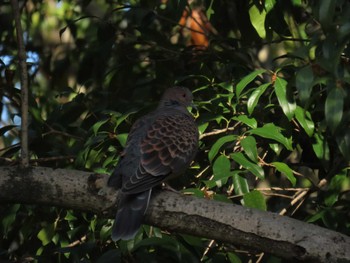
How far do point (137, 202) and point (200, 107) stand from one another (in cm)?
117

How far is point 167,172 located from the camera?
3.82 meters

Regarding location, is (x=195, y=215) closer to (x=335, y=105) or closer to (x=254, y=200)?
(x=254, y=200)

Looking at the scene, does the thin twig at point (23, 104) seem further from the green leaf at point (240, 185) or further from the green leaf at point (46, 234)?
the green leaf at point (240, 185)

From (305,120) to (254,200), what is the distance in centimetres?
55

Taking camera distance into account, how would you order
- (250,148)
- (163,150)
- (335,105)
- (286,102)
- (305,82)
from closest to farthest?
1. (335,105)
2. (305,82)
3. (250,148)
4. (286,102)
5. (163,150)

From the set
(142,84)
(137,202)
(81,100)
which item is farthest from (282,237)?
(142,84)

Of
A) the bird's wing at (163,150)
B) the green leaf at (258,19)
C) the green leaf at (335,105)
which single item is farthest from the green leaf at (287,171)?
the green leaf at (258,19)

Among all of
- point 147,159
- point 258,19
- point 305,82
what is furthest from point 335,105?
point 258,19

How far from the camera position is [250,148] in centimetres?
357

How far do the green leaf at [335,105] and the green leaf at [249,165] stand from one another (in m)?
0.68

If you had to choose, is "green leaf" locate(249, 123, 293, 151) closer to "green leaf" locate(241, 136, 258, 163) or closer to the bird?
"green leaf" locate(241, 136, 258, 163)

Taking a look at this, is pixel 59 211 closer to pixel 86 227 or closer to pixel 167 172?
pixel 86 227

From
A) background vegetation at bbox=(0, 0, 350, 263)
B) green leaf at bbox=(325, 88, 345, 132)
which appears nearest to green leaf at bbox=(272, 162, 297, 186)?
background vegetation at bbox=(0, 0, 350, 263)

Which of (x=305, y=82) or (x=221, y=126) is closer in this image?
(x=305, y=82)
